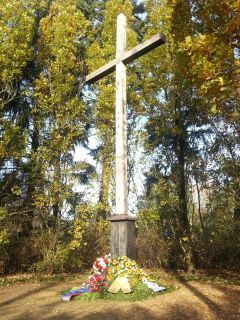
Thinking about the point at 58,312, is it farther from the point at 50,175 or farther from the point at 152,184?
the point at 152,184

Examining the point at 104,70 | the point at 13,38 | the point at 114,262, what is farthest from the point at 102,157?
the point at 114,262

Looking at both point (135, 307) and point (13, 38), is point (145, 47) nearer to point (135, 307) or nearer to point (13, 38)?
point (135, 307)

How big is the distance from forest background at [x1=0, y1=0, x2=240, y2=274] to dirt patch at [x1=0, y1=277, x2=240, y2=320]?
455 cm

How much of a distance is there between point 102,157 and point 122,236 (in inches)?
335

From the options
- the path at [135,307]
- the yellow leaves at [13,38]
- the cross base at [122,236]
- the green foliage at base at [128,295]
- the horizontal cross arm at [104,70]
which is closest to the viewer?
the path at [135,307]

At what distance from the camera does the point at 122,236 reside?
672cm

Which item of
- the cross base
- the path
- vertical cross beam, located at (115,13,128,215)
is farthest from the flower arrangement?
vertical cross beam, located at (115,13,128,215)

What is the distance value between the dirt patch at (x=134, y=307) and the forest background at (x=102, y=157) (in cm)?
455

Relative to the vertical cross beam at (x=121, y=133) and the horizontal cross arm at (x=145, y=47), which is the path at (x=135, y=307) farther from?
the horizontal cross arm at (x=145, y=47)

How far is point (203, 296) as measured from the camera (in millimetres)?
6730

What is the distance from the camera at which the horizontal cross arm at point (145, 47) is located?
6.92 metres

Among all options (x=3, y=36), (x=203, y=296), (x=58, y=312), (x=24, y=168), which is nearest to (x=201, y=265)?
(x=203, y=296)

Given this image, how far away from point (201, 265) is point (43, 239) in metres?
5.97

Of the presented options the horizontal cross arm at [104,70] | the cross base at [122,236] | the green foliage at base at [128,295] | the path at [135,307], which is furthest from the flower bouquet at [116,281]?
the horizontal cross arm at [104,70]
